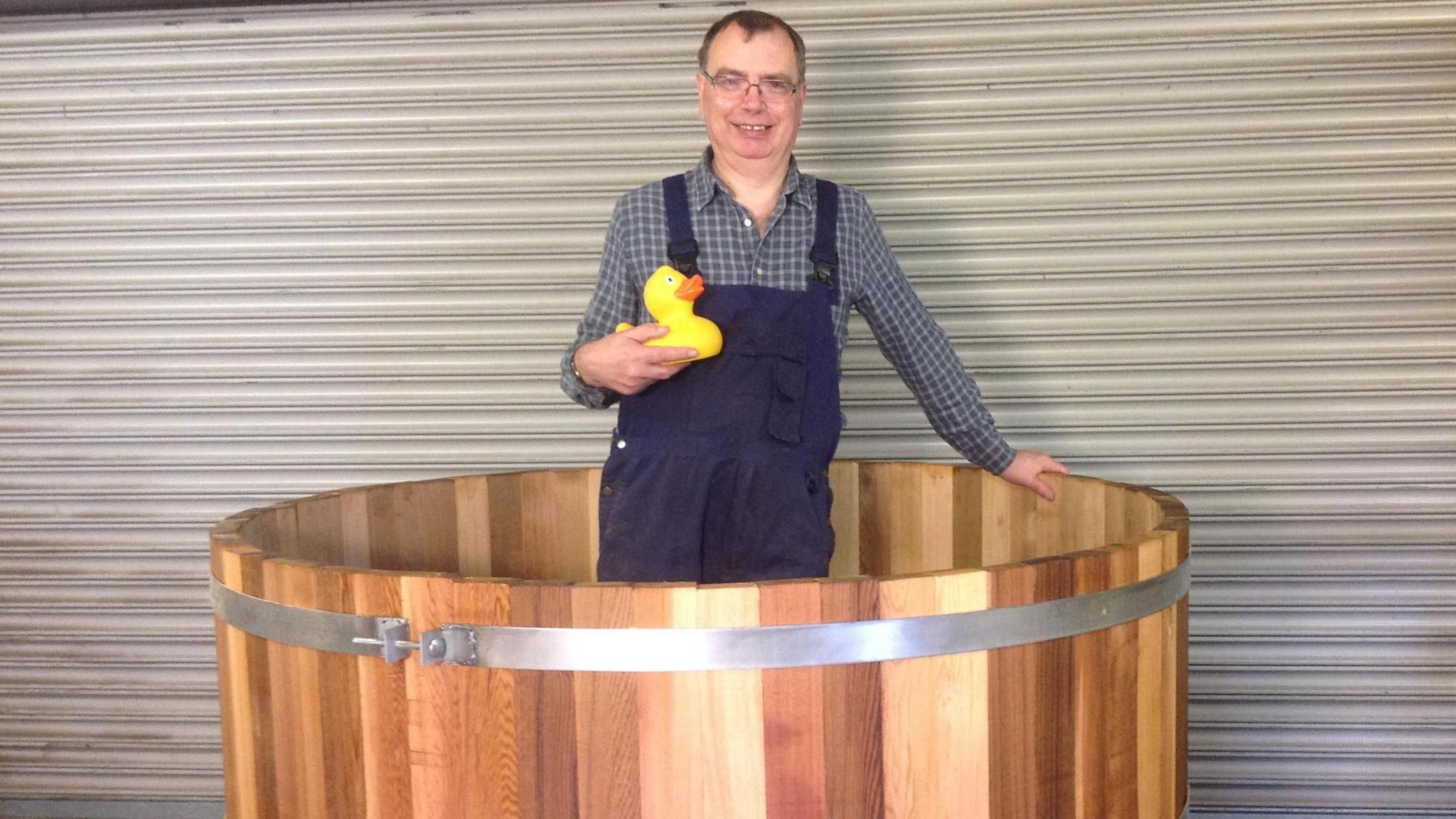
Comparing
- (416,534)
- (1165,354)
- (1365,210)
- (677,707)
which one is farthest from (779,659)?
(1365,210)

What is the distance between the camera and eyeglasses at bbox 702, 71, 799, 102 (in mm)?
2723

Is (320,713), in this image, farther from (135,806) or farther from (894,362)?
(135,806)

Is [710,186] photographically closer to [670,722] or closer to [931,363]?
[931,363]

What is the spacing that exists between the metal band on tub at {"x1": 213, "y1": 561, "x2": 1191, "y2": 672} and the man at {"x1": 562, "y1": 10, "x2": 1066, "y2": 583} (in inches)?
28.8

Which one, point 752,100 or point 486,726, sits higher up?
point 752,100

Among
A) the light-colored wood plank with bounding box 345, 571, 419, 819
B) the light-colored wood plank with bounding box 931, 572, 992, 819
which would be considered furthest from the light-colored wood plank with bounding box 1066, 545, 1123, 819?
the light-colored wood plank with bounding box 345, 571, 419, 819

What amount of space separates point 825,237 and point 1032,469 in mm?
732

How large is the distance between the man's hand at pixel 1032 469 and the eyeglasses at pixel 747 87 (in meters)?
0.99

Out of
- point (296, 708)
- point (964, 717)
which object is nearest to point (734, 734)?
point (964, 717)

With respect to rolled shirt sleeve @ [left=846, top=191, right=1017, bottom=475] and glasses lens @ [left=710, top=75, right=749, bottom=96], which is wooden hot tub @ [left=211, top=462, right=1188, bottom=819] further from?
glasses lens @ [left=710, top=75, right=749, bottom=96]

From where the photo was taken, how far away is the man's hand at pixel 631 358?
248 cm

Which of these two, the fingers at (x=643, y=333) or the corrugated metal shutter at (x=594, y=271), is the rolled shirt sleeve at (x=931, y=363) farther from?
the corrugated metal shutter at (x=594, y=271)

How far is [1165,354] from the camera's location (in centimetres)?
389

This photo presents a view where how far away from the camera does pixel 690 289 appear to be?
8.29 ft
